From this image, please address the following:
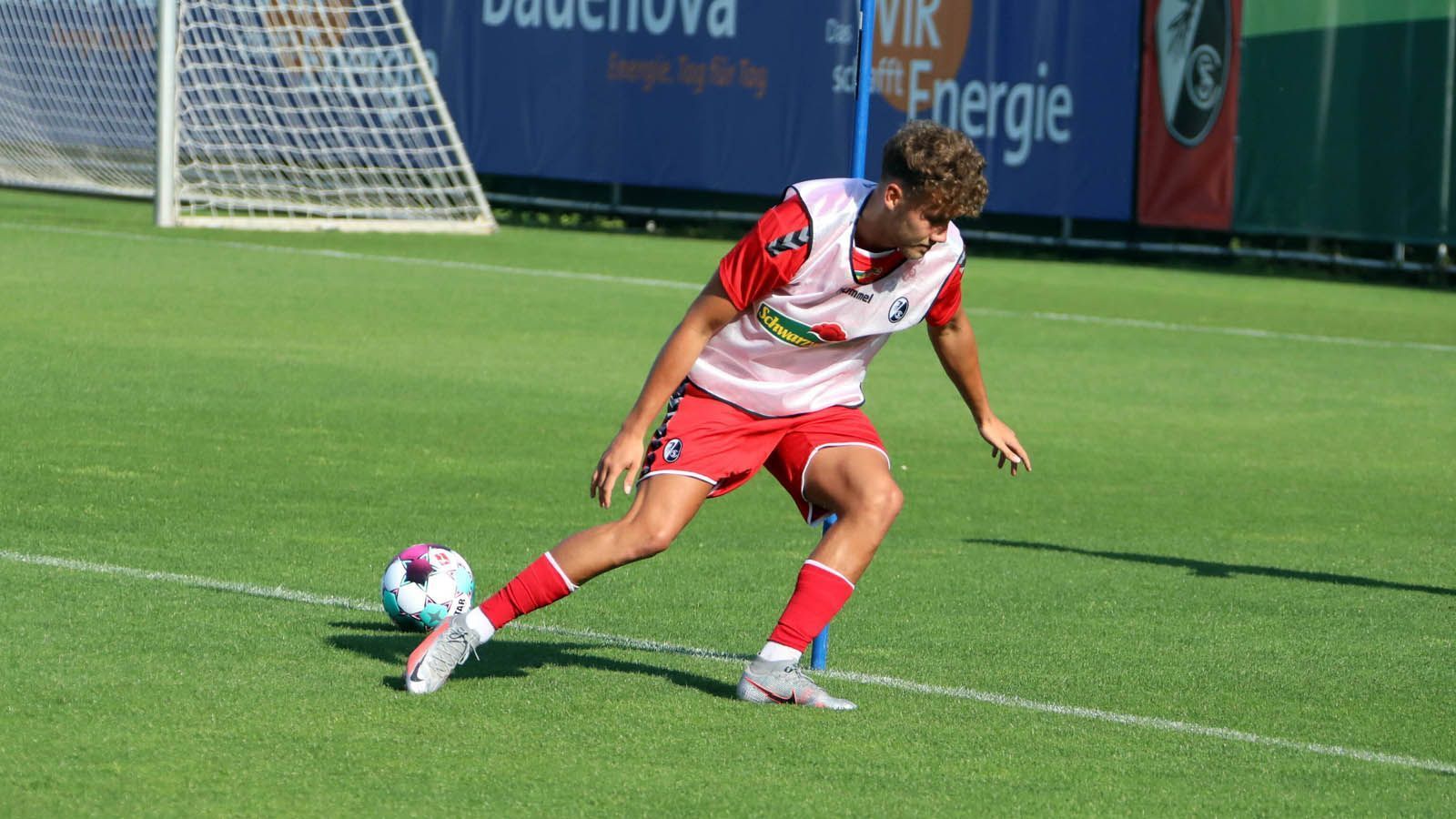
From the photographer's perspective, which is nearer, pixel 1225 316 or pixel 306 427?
pixel 306 427

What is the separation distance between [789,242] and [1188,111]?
18.0 metres

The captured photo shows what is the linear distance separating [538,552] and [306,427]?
10.0ft

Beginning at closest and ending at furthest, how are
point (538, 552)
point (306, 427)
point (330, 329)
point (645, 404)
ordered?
1. point (645, 404)
2. point (538, 552)
3. point (306, 427)
4. point (330, 329)

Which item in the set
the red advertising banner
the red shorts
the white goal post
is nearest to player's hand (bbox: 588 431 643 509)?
the red shorts

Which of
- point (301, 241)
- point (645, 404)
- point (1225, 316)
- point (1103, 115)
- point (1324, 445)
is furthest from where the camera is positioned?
point (1103, 115)

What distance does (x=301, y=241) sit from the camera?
21438mm

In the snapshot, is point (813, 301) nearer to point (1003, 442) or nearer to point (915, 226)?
point (915, 226)

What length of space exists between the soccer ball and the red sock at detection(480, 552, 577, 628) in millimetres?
802

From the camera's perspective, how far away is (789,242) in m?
5.50

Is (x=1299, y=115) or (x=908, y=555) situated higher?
(x=1299, y=115)

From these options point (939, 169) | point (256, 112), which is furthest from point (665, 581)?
point (256, 112)

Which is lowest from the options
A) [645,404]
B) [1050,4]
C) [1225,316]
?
[1225,316]

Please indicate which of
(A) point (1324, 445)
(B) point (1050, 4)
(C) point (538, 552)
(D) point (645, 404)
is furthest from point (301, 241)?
(D) point (645, 404)

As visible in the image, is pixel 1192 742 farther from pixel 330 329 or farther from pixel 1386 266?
pixel 1386 266
